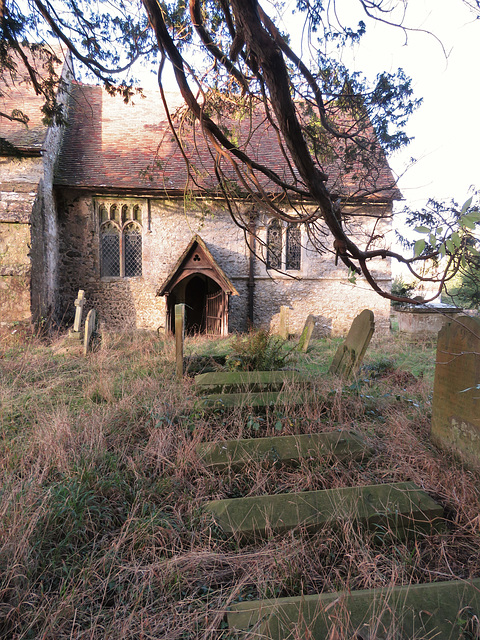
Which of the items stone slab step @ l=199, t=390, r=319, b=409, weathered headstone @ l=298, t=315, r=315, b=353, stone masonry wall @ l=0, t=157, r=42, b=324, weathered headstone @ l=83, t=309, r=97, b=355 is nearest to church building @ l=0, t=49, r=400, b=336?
stone masonry wall @ l=0, t=157, r=42, b=324

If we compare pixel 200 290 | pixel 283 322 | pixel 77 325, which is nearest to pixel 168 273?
pixel 200 290

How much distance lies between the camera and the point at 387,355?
9.14 m

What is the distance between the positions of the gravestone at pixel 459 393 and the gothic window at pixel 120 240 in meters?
11.1

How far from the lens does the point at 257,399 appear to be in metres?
4.38

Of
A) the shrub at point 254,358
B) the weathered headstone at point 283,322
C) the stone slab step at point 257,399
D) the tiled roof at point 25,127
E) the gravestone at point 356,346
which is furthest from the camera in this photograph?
the weathered headstone at point 283,322

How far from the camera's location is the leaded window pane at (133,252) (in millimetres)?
12727

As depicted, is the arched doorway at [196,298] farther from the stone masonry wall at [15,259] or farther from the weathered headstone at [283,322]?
the stone masonry wall at [15,259]

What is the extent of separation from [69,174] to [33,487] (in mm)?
11979

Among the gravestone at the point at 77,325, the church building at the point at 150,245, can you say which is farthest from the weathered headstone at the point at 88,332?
the church building at the point at 150,245

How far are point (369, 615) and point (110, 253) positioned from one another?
499 inches

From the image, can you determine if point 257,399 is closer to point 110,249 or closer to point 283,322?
point 283,322

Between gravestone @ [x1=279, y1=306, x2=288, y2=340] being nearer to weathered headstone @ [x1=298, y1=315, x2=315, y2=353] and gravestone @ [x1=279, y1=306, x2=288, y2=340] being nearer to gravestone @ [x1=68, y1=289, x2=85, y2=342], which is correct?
weathered headstone @ [x1=298, y1=315, x2=315, y2=353]

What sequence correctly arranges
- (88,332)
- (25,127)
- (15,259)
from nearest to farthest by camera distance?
(88,332)
(15,259)
(25,127)

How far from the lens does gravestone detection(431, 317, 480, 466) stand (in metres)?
2.99
